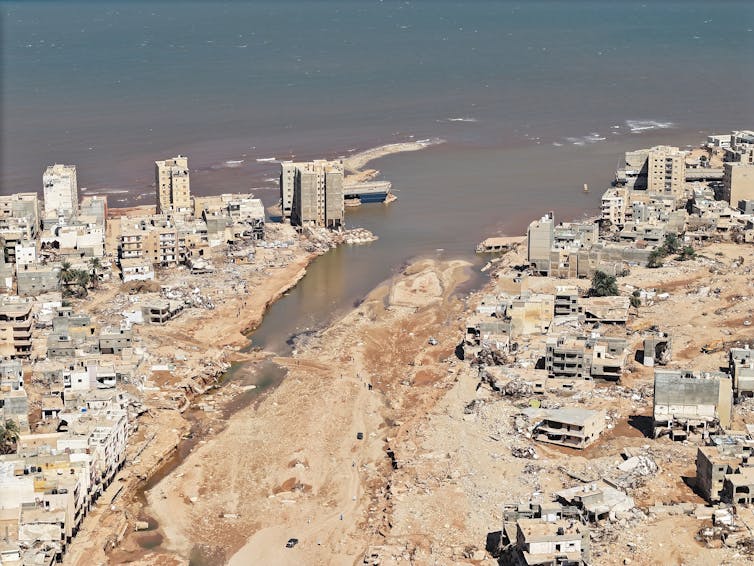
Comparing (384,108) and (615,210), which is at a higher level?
(384,108)

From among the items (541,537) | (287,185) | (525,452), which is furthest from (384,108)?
(541,537)

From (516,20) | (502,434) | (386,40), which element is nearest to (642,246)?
(502,434)

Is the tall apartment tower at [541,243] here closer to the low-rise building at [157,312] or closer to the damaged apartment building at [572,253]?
the damaged apartment building at [572,253]

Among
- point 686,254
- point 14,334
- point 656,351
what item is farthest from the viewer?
point 686,254

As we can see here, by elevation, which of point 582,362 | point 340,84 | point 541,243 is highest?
point 340,84

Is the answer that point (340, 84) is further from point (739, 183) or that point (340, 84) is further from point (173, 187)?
point (739, 183)

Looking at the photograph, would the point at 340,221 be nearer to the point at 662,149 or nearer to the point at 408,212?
the point at 408,212
